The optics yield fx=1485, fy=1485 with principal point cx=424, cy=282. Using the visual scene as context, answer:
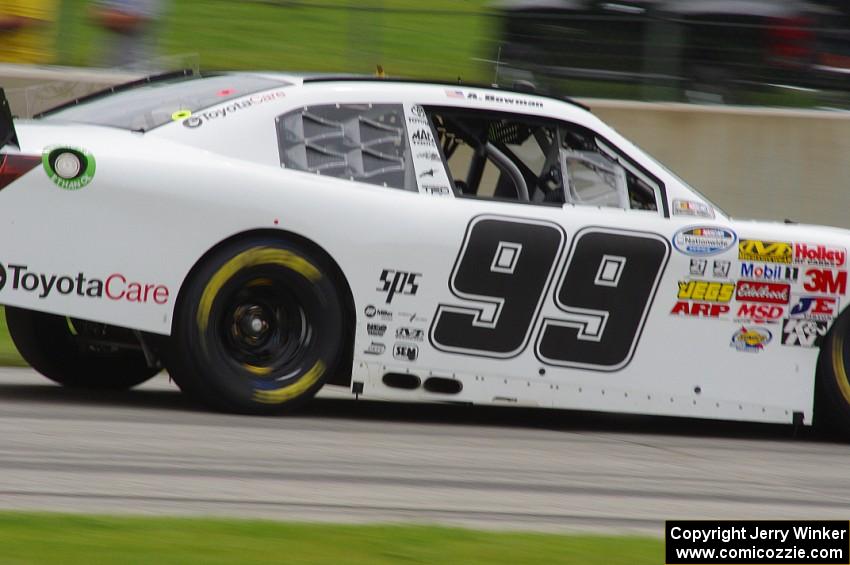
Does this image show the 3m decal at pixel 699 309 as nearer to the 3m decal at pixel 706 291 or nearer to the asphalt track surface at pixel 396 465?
the 3m decal at pixel 706 291

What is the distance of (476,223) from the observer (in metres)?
7.39

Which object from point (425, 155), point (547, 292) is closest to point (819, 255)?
Result: point (547, 292)

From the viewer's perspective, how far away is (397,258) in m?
7.31

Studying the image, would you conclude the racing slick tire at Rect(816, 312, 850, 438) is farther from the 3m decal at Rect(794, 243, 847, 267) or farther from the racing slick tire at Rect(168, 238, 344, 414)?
the racing slick tire at Rect(168, 238, 344, 414)

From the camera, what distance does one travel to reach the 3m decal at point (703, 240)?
7.67 m

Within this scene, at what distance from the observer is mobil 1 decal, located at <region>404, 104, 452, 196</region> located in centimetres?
746

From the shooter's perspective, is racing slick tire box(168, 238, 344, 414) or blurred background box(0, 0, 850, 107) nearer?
racing slick tire box(168, 238, 344, 414)

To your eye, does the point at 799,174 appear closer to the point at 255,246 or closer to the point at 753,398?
the point at 753,398

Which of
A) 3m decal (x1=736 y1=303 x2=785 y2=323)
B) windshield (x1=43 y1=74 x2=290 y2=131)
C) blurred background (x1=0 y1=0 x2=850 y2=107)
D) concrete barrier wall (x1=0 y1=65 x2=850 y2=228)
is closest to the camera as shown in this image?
windshield (x1=43 y1=74 x2=290 y2=131)

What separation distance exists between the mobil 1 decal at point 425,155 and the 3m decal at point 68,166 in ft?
5.30

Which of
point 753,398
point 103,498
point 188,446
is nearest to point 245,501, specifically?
point 103,498

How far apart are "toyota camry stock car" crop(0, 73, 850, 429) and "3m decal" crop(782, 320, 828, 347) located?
0.04 ft

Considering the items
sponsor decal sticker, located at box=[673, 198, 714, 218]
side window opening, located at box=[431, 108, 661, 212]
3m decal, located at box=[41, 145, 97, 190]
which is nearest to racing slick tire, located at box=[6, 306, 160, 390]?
3m decal, located at box=[41, 145, 97, 190]

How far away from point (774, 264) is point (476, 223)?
5.36 ft
